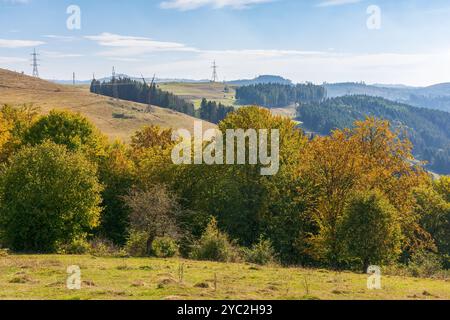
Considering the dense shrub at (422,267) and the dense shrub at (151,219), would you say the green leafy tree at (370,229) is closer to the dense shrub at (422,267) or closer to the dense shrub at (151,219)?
the dense shrub at (422,267)

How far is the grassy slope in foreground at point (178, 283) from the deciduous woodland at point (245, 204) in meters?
7.04

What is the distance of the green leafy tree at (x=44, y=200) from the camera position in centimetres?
4409

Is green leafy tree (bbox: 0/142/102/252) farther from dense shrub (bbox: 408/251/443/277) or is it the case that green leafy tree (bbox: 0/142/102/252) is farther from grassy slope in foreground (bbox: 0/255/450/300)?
dense shrub (bbox: 408/251/443/277)

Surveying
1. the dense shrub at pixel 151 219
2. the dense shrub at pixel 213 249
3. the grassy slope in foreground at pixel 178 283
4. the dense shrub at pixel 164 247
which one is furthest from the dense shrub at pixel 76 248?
the dense shrub at pixel 213 249

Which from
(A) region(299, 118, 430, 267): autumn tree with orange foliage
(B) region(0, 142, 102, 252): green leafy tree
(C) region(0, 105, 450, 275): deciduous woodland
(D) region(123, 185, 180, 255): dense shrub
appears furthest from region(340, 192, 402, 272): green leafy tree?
(B) region(0, 142, 102, 252): green leafy tree

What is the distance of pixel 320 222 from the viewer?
155 feet

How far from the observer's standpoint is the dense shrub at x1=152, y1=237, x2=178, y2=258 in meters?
43.3

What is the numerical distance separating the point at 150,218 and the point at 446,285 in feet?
78.9

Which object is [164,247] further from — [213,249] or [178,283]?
[178,283]

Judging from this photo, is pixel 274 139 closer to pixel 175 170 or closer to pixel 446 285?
pixel 175 170

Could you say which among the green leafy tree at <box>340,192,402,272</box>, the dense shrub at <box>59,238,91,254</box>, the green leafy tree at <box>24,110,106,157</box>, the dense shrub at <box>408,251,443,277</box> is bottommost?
the dense shrub at <box>408,251,443,277</box>

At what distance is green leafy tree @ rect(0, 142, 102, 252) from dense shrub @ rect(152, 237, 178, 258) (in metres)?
7.49

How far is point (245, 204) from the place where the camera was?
53219mm

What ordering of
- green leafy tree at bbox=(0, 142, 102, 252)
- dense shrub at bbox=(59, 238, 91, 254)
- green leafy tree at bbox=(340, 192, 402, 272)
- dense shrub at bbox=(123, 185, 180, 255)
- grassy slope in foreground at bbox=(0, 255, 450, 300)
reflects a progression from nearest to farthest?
grassy slope in foreground at bbox=(0, 255, 450, 300) → green leafy tree at bbox=(340, 192, 402, 272) → dense shrub at bbox=(123, 185, 180, 255) → dense shrub at bbox=(59, 238, 91, 254) → green leafy tree at bbox=(0, 142, 102, 252)
